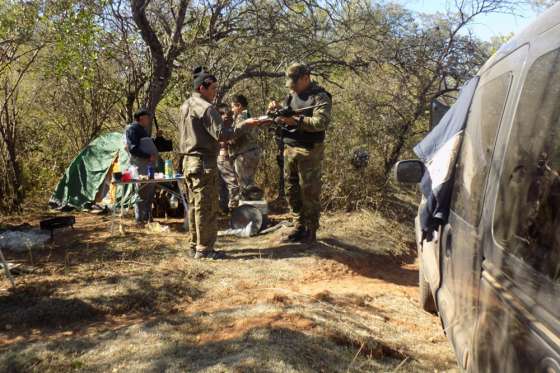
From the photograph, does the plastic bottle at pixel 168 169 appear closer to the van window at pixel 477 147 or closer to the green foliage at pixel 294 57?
the green foliage at pixel 294 57

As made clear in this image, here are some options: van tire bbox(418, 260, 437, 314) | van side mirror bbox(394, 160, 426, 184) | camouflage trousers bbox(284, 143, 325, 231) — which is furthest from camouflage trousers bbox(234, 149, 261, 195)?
van side mirror bbox(394, 160, 426, 184)

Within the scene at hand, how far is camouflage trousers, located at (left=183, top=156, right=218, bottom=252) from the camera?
5270 mm

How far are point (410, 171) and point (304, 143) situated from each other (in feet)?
8.64

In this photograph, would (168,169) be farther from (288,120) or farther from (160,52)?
(160,52)

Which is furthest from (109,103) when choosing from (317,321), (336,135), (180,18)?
(317,321)

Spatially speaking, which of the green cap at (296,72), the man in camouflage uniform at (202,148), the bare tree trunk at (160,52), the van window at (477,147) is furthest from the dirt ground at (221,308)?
the bare tree trunk at (160,52)

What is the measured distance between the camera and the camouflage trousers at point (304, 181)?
5695mm

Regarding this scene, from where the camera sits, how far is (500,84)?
2207 millimetres

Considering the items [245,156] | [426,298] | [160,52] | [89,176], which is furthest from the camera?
[89,176]

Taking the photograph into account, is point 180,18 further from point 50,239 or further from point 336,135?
point 50,239

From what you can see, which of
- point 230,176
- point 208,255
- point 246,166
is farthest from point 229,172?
point 208,255

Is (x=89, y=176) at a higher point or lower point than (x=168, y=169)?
lower

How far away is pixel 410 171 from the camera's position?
10.3ft

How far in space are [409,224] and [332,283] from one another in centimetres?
313
